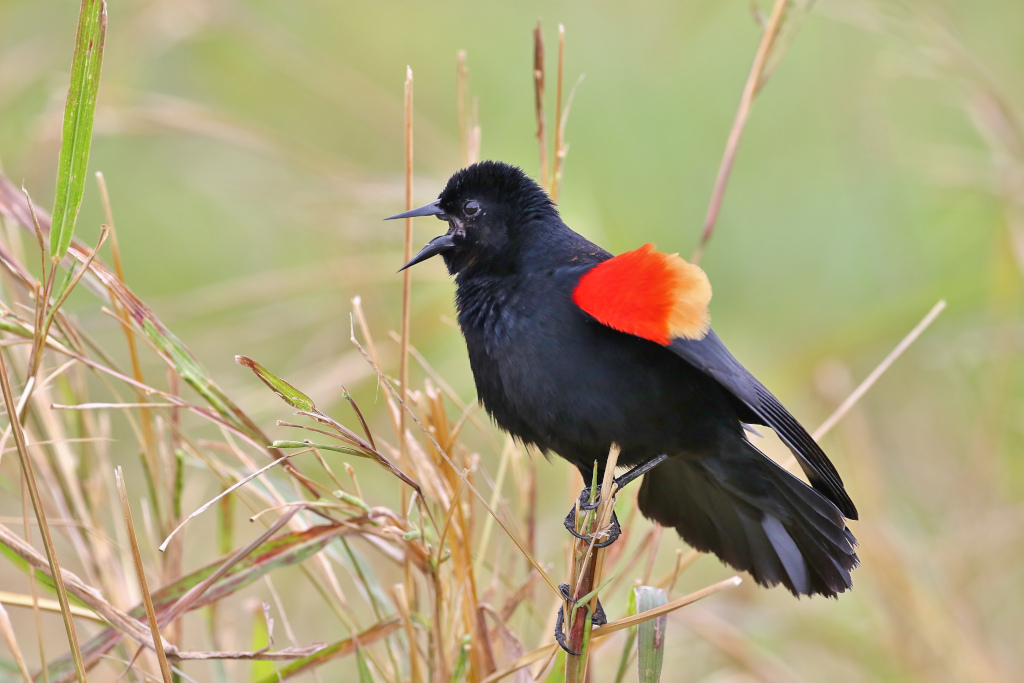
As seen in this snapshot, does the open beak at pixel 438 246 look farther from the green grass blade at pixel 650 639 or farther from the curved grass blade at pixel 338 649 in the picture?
the green grass blade at pixel 650 639

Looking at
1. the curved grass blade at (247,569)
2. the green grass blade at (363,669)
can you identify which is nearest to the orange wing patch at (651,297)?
the curved grass blade at (247,569)

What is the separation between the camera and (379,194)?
2.99 meters

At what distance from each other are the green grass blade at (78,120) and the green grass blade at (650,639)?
1112 millimetres

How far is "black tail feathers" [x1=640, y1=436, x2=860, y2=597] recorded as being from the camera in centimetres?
199

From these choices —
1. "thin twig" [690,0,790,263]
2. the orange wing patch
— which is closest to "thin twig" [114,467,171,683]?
the orange wing patch

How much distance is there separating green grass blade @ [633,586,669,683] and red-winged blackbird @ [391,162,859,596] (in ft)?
1.31

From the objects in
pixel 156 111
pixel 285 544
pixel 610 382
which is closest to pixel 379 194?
pixel 156 111

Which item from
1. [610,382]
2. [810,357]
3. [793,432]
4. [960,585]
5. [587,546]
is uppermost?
[810,357]

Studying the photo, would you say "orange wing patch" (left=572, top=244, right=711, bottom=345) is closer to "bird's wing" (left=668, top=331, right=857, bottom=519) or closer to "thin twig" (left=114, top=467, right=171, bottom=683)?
"bird's wing" (left=668, top=331, right=857, bottom=519)

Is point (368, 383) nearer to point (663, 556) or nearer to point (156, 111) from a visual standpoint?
point (156, 111)

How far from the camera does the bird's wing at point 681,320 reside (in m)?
1.75

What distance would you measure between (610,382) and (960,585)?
203 centimetres

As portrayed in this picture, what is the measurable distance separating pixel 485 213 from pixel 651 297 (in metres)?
0.69

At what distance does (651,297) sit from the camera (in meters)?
1.77
